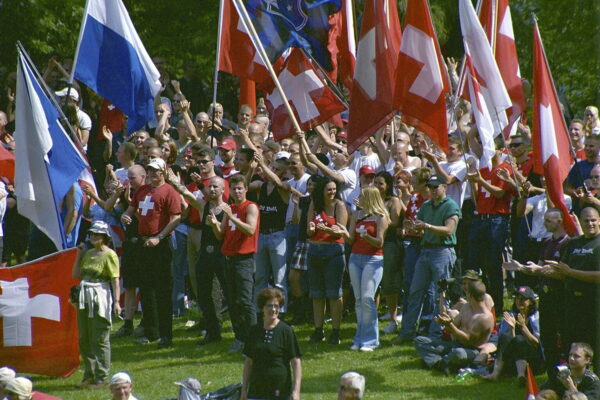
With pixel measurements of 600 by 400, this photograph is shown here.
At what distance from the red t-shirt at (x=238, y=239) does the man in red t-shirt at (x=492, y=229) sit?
2782 mm

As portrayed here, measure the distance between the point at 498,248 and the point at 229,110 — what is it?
864cm

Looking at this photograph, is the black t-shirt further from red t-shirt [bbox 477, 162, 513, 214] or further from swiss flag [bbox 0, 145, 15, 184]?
swiss flag [bbox 0, 145, 15, 184]

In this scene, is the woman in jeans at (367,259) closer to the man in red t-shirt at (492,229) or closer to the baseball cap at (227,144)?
the man in red t-shirt at (492,229)

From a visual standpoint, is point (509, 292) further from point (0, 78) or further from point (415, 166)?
point (0, 78)

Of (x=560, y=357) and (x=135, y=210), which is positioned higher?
(x=135, y=210)

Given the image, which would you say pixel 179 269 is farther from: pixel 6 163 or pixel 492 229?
pixel 492 229

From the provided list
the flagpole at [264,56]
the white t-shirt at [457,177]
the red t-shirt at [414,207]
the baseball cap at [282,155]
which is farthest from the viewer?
the baseball cap at [282,155]

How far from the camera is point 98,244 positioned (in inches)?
526

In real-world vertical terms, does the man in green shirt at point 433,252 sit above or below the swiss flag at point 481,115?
below

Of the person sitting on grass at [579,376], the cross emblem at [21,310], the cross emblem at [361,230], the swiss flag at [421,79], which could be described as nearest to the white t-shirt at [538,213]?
the cross emblem at [361,230]

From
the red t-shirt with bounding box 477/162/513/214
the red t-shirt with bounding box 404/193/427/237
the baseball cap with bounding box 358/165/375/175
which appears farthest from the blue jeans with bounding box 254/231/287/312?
the red t-shirt with bounding box 477/162/513/214

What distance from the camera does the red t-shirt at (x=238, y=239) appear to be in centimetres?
1397

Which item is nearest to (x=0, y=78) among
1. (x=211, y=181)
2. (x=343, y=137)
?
(x=343, y=137)

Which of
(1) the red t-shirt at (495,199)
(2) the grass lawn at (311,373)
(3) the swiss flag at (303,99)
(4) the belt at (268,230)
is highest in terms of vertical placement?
(3) the swiss flag at (303,99)
